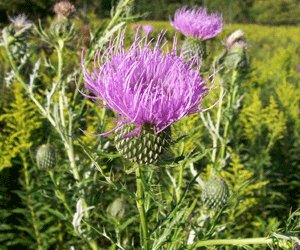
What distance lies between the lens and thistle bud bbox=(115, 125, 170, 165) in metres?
1.59

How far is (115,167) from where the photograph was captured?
4109 mm

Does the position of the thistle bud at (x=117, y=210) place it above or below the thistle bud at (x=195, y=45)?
below

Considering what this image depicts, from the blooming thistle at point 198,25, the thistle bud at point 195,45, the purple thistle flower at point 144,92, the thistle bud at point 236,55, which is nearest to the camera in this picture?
the purple thistle flower at point 144,92

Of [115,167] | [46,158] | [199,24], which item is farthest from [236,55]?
[46,158]

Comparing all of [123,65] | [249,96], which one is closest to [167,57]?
[123,65]

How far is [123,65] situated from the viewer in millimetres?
1557

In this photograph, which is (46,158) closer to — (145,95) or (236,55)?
(145,95)

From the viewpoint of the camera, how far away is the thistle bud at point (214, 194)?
2.50 meters

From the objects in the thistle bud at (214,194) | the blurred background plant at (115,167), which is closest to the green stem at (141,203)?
the blurred background plant at (115,167)

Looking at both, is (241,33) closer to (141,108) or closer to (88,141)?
(88,141)

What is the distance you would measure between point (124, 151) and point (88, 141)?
231cm

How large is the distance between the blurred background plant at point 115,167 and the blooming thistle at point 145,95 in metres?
0.10

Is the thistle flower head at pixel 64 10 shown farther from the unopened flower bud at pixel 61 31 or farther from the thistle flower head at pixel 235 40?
the thistle flower head at pixel 235 40

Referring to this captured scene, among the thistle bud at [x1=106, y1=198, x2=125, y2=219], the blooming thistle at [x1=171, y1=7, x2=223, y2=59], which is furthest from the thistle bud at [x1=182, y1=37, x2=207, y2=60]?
the thistle bud at [x1=106, y1=198, x2=125, y2=219]
